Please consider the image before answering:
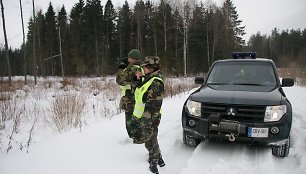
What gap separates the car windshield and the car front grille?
116 centimetres

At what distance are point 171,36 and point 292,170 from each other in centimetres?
3193

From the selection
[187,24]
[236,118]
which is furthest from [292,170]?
[187,24]

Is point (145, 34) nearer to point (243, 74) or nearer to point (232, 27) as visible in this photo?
point (232, 27)

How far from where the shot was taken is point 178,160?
461cm

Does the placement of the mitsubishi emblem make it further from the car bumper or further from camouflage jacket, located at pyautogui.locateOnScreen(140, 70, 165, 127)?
camouflage jacket, located at pyautogui.locateOnScreen(140, 70, 165, 127)

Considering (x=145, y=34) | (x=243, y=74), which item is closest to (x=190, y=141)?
(x=243, y=74)

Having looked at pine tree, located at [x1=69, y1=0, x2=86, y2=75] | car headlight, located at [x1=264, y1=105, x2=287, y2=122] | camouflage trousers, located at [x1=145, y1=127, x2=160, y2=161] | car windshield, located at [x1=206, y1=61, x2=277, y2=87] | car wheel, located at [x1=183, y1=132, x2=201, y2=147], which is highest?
pine tree, located at [x1=69, y1=0, x2=86, y2=75]

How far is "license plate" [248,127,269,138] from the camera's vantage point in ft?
14.3

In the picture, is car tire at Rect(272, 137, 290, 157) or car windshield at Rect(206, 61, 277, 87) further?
car windshield at Rect(206, 61, 277, 87)

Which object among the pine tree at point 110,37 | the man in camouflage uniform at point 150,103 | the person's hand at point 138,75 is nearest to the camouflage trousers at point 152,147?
the man in camouflage uniform at point 150,103

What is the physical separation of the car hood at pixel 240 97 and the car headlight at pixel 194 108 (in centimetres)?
7

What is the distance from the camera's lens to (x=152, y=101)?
387cm

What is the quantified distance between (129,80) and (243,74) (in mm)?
2674

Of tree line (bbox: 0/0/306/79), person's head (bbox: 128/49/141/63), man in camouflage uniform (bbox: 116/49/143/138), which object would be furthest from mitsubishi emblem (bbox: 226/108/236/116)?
tree line (bbox: 0/0/306/79)
